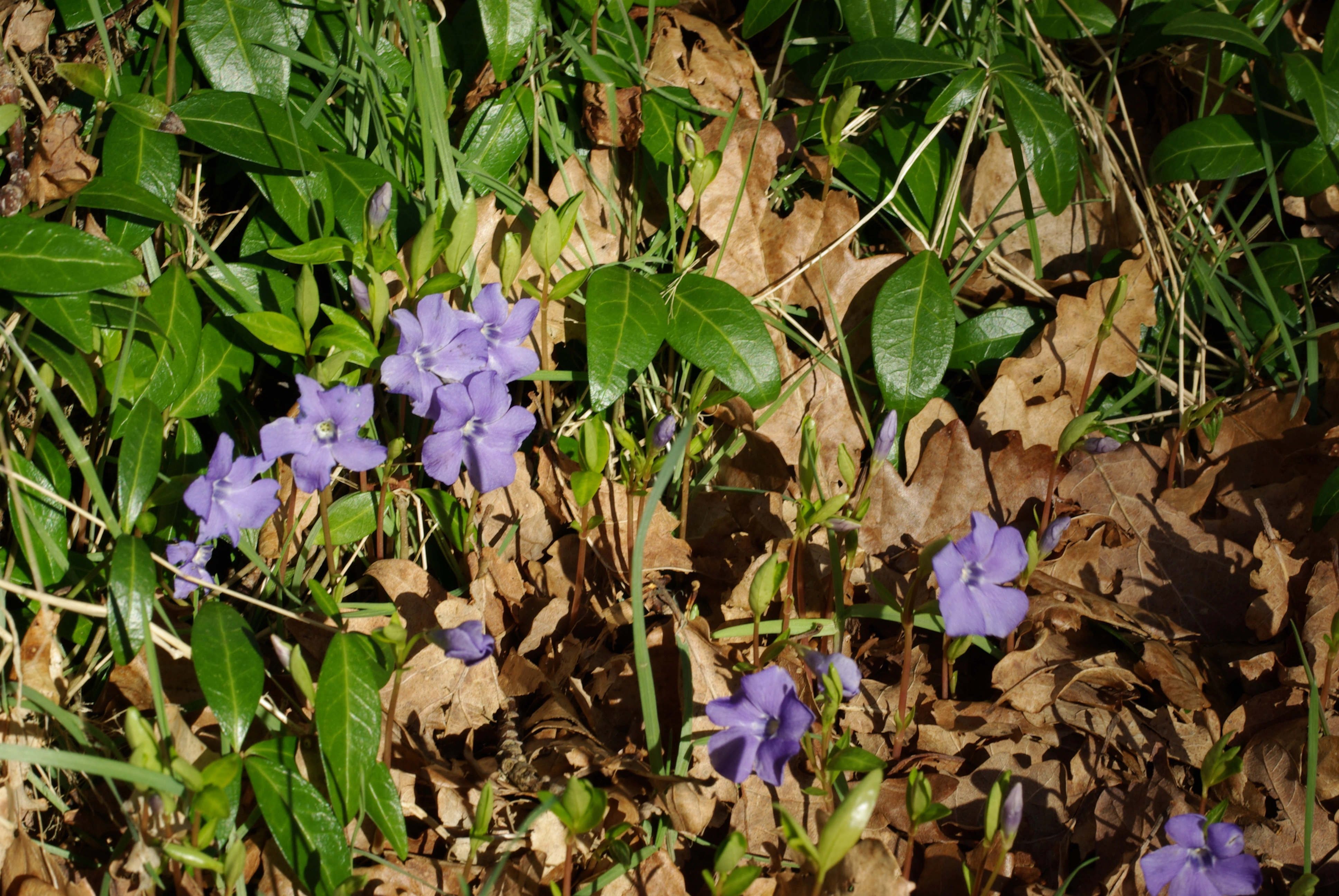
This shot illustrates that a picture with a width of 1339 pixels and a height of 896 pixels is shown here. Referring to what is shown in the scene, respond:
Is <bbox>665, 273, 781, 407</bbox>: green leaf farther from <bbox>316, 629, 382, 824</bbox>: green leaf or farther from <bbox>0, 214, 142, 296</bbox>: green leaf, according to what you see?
<bbox>0, 214, 142, 296</bbox>: green leaf

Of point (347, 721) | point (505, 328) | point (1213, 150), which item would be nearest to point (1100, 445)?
point (1213, 150)

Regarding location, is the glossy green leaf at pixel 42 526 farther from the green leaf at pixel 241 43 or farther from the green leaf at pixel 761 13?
the green leaf at pixel 761 13

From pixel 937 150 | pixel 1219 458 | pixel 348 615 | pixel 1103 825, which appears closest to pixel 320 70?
pixel 348 615

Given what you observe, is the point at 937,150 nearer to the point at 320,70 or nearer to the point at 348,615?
the point at 320,70

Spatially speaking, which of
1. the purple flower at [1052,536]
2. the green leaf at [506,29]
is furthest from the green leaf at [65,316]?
the purple flower at [1052,536]

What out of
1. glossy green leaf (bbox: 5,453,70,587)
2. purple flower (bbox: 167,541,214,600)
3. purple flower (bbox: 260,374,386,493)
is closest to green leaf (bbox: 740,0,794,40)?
purple flower (bbox: 260,374,386,493)

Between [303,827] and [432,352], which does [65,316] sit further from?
[303,827]
